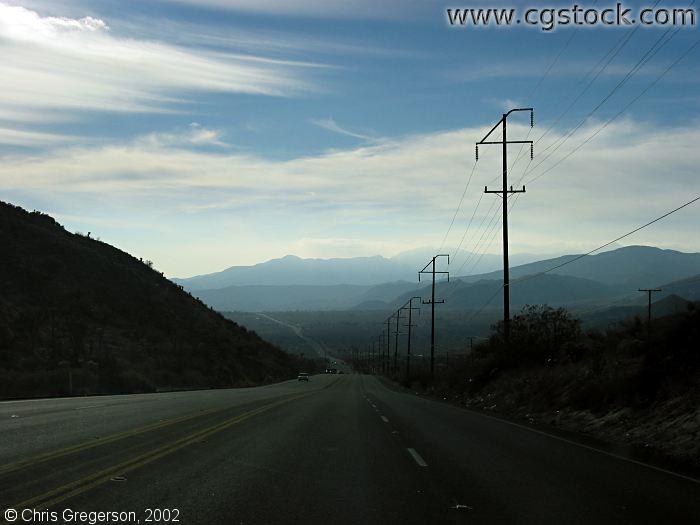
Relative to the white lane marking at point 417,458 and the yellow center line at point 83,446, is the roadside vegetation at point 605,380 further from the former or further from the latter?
the yellow center line at point 83,446

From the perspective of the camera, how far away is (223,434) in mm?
16094

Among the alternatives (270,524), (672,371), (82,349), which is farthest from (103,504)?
(82,349)

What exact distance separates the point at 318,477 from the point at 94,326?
56.3m

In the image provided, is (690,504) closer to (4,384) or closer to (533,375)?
(533,375)

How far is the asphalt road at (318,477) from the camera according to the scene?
8.32 meters

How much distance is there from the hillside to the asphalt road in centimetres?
2700

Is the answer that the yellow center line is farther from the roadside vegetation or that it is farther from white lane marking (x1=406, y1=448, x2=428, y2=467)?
the roadside vegetation

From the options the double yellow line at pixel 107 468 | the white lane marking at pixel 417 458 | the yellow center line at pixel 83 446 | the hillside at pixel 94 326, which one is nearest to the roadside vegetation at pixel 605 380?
the white lane marking at pixel 417 458

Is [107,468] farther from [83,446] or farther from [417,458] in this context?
[417,458]

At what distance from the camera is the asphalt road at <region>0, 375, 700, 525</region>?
8320 mm

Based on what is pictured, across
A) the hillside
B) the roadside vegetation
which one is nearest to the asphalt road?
the roadside vegetation

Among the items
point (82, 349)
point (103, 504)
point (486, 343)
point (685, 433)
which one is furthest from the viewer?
point (82, 349)

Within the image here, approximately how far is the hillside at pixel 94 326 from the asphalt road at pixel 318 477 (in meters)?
27.0

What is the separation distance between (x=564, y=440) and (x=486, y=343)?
28911mm
